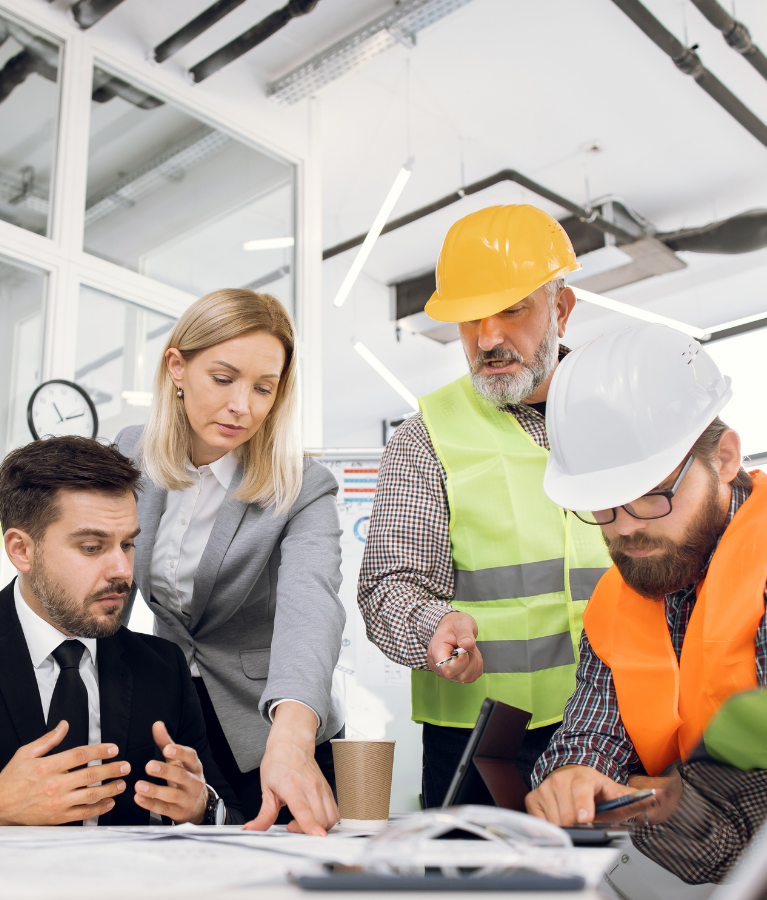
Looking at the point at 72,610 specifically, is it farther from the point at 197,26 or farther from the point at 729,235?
the point at 729,235

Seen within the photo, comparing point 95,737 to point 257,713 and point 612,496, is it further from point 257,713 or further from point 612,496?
point 612,496

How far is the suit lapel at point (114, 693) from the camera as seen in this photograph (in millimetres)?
1469

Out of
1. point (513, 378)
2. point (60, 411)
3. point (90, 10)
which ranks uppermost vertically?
point (90, 10)

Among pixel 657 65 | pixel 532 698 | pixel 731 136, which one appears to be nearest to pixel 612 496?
pixel 532 698

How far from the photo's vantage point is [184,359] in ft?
5.80

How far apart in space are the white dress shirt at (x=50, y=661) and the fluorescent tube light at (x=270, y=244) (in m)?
3.43

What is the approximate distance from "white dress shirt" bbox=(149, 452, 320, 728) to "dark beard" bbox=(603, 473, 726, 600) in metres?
0.89

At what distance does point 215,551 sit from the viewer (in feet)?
5.47

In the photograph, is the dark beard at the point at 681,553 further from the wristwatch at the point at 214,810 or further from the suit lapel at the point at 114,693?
the suit lapel at the point at 114,693

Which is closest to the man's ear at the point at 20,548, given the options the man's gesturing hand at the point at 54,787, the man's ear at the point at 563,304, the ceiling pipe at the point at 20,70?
the man's gesturing hand at the point at 54,787

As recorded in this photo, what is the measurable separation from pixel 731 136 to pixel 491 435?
4.40 meters

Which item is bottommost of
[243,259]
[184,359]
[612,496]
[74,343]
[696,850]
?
[696,850]

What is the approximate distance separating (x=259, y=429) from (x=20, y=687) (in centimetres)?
70

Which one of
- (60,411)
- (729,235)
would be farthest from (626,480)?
(729,235)
